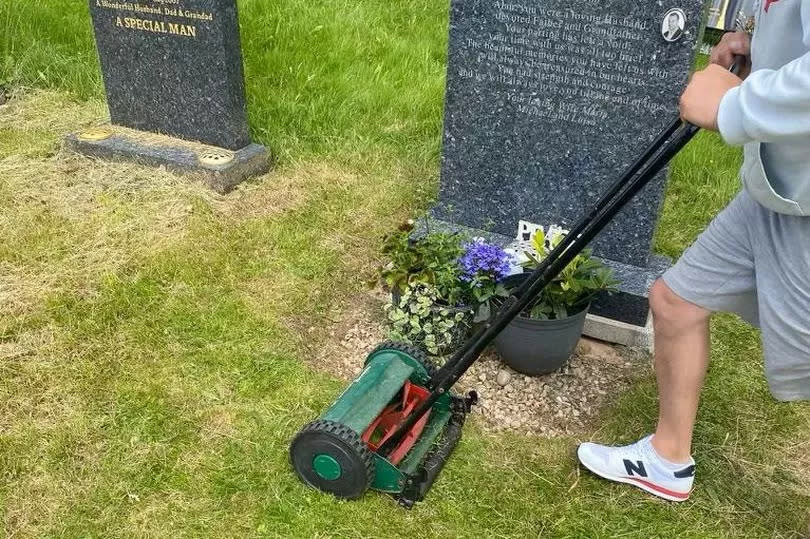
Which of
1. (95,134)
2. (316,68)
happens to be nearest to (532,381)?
(95,134)

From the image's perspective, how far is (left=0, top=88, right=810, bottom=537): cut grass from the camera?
8.93ft

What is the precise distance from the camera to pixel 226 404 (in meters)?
3.17

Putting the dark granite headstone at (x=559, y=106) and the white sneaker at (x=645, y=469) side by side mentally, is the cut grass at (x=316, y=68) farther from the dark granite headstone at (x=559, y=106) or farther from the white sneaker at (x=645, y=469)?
the white sneaker at (x=645, y=469)

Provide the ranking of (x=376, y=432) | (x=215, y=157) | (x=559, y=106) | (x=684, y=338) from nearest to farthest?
(x=684, y=338), (x=376, y=432), (x=559, y=106), (x=215, y=157)

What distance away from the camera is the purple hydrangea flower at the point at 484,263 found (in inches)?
130

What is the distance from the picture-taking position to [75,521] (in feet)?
8.71

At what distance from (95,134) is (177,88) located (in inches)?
26.2

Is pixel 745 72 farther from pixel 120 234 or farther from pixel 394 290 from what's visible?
pixel 120 234

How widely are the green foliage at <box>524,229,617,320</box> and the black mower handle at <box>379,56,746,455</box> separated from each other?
0.74 metres

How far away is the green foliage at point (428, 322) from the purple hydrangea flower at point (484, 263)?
171 mm

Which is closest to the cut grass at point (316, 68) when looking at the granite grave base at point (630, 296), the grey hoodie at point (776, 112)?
the granite grave base at point (630, 296)

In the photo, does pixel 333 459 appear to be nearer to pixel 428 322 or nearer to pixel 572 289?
pixel 428 322

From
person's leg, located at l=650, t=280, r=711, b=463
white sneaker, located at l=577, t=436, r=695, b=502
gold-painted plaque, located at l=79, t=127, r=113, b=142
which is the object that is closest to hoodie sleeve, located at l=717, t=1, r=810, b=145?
person's leg, located at l=650, t=280, r=711, b=463

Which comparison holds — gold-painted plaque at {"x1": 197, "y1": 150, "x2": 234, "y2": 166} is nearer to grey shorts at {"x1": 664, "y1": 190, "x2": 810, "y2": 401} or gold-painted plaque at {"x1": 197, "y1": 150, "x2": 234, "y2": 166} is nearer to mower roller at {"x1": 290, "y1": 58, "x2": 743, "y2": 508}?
mower roller at {"x1": 290, "y1": 58, "x2": 743, "y2": 508}
